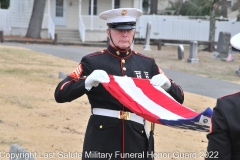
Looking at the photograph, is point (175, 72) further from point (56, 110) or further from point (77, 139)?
point (77, 139)

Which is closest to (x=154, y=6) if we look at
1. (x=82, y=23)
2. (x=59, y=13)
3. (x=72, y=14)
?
(x=72, y=14)

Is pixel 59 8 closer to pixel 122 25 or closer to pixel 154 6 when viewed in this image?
pixel 154 6

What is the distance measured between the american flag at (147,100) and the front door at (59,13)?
108ft

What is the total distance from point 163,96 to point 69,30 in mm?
32240

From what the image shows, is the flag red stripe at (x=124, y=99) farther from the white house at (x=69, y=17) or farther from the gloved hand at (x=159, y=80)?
the white house at (x=69, y=17)

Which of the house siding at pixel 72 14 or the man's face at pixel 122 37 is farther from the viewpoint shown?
the house siding at pixel 72 14

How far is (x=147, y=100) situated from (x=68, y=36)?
31133mm

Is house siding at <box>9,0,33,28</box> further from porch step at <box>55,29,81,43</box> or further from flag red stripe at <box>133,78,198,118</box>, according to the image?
flag red stripe at <box>133,78,198,118</box>

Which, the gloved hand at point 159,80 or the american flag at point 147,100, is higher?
the gloved hand at point 159,80

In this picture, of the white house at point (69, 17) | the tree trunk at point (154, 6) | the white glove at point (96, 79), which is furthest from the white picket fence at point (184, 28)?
the white glove at point (96, 79)

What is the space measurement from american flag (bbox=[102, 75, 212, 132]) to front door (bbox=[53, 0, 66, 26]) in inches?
1295

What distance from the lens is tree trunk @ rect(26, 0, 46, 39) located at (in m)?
33.2

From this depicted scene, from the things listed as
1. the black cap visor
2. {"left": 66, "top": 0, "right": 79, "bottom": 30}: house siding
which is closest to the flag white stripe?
the black cap visor

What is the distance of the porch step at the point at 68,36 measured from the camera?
3378 cm
